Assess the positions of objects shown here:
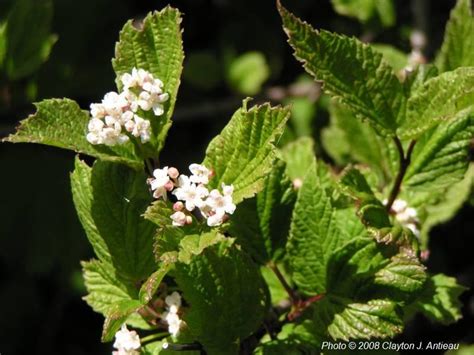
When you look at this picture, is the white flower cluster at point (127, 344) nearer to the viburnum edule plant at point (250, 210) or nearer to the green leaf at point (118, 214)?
the viburnum edule plant at point (250, 210)

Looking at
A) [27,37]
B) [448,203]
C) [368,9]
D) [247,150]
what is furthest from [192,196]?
[368,9]

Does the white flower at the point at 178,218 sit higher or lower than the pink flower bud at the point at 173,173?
lower

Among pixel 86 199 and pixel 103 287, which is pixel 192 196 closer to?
pixel 86 199

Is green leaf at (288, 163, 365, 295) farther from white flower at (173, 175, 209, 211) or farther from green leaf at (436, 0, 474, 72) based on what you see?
green leaf at (436, 0, 474, 72)

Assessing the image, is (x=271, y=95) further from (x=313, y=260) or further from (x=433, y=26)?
(x=313, y=260)

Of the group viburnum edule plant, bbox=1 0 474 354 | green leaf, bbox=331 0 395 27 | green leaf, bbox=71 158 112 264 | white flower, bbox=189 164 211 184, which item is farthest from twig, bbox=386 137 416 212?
green leaf, bbox=331 0 395 27

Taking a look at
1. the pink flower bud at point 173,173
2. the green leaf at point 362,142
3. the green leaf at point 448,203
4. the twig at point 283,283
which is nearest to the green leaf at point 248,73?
the green leaf at point 362,142
